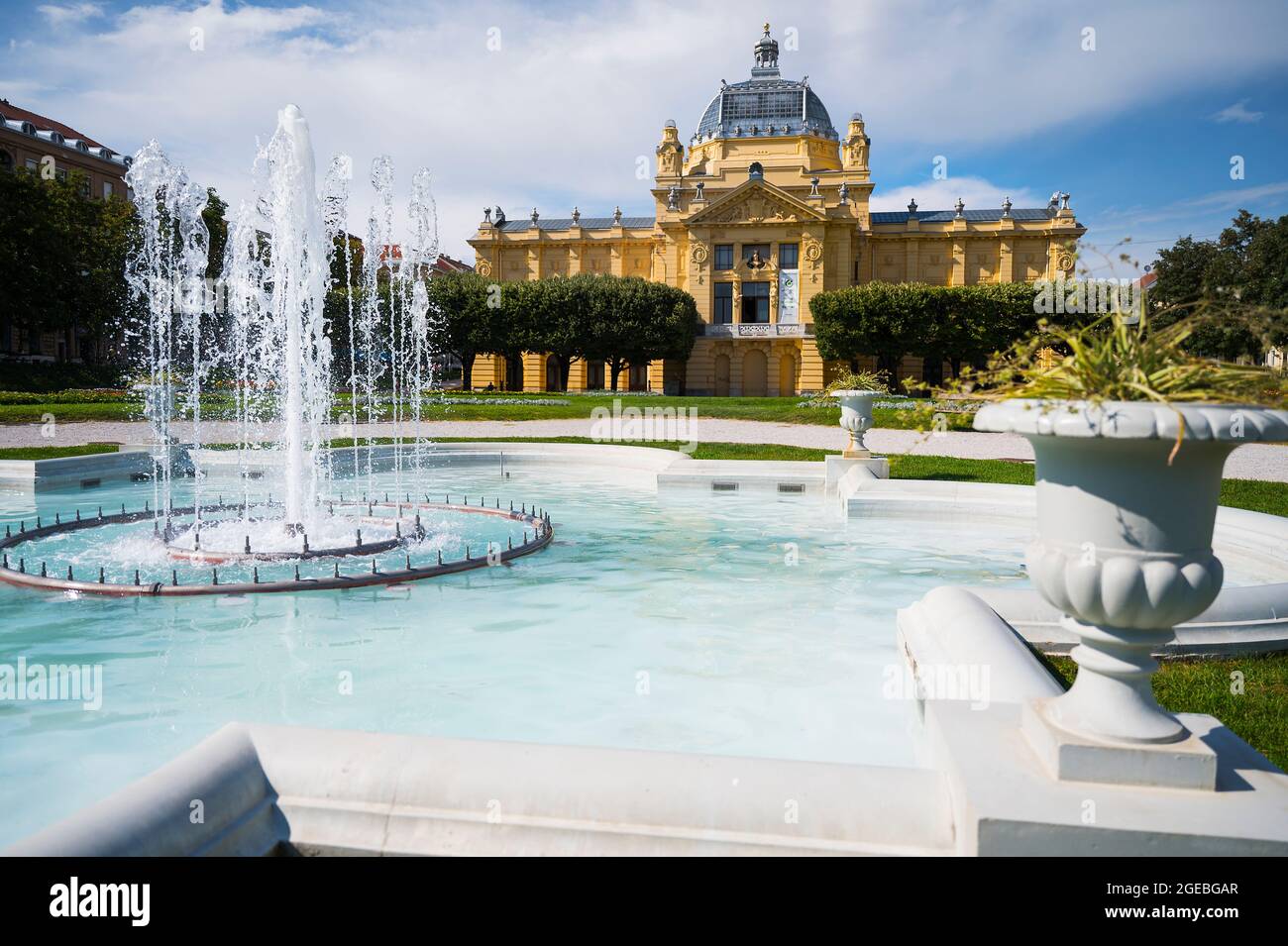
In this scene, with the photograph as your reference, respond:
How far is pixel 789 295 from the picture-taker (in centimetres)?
5806

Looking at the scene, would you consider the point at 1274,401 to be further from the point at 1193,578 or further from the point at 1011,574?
the point at 1011,574

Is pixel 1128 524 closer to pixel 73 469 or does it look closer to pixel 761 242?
pixel 73 469

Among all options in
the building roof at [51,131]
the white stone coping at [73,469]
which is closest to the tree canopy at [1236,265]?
the white stone coping at [73,469]

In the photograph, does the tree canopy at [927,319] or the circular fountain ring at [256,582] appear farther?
the tree canopy at [927,319]

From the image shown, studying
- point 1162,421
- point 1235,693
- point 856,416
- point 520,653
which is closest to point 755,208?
point 856,416

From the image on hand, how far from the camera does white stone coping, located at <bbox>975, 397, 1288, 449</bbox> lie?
2756 millimetres

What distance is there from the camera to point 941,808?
126 inches

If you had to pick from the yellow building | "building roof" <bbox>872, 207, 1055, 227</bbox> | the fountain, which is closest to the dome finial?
the yellow building

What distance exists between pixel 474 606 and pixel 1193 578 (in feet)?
20.4

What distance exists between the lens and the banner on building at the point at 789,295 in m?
57.8

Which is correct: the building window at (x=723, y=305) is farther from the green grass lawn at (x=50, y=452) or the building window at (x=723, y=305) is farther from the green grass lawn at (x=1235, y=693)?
the green grass lawn at (x=1235, y=693)

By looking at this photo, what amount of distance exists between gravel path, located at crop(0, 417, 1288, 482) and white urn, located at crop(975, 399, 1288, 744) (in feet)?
52.9

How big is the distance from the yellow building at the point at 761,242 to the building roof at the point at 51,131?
29867 millimetres
